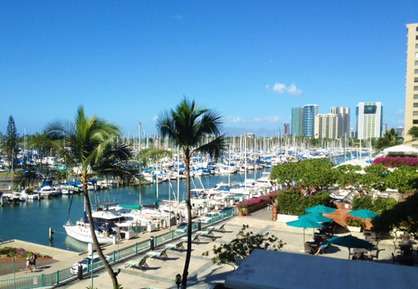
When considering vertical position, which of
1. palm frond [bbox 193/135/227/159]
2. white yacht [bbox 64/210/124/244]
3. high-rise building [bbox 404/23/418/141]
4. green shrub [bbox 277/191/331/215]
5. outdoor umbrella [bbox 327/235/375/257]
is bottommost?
white yacht [bbox 64/210/124/244]

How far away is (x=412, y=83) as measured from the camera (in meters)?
98.1

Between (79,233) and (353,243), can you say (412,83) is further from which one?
(353,243)

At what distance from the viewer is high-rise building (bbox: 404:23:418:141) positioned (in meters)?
98.1

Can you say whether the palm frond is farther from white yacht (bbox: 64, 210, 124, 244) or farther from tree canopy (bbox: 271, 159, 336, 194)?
tree canopy (bbox: 271, 159, 336, 194)

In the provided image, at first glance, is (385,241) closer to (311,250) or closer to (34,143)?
(311,250)

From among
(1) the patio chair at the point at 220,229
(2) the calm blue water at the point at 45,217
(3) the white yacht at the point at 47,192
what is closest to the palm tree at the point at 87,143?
(1) the patio chair at the point at 220,229

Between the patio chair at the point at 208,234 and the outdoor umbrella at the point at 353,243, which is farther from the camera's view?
the patio chair at the point at 208,234

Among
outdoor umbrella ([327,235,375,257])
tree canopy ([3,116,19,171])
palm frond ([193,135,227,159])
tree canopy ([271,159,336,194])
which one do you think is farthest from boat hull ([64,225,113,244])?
tree canopy ([3,116,19,171])

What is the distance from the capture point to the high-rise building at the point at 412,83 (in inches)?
3863

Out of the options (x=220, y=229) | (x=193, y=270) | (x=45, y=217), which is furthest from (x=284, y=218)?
(x=45, y=217)

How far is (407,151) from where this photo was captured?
5116 cm

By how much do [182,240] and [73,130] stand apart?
12.6 metres

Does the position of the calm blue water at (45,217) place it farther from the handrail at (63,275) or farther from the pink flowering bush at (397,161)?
the pink flowering bush at (397,161)

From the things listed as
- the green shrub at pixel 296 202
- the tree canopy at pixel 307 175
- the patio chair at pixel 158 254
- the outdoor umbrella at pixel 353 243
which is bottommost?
the patio chair at pixel 158 254
